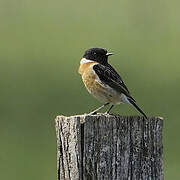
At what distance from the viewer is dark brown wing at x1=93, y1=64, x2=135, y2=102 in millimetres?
8383

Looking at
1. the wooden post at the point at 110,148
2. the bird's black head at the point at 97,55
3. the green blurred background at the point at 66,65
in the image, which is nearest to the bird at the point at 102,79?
the bird's black head at the point at 97,55

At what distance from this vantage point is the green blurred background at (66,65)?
43.0 ft

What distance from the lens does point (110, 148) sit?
215 inches

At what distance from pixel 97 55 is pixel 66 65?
1011 cm

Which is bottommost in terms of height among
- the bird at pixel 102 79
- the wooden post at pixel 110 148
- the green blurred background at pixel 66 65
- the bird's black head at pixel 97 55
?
the wooden post at pixel 110 148

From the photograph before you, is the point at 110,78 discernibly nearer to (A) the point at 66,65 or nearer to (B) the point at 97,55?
(B) the point at 97,55

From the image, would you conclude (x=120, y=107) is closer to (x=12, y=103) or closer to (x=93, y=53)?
(x=12, y=103)

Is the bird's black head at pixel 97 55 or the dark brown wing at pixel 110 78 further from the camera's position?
the bird's black head at pixel 97 55

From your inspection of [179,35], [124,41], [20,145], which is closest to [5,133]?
[20,145]

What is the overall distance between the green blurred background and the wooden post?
6.10 metres

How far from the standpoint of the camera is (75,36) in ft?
71.7

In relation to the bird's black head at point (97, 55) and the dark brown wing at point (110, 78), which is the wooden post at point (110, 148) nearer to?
the dark brown wing at point (110, 78)

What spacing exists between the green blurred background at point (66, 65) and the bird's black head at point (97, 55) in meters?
3.18

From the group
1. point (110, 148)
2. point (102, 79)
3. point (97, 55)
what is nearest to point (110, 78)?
point (102, 79)
